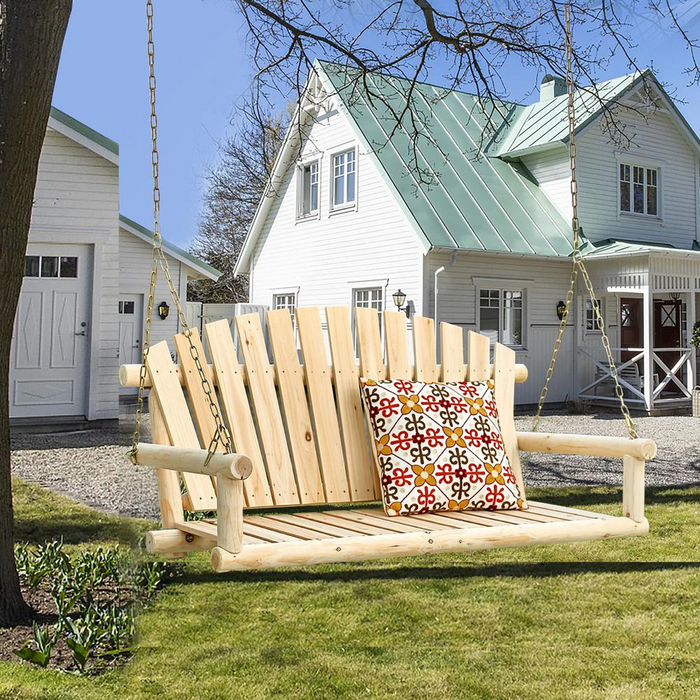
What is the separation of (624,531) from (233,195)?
15008 mm

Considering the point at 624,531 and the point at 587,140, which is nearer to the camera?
the point at 624,531

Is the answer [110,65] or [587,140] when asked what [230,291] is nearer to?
[587,140]

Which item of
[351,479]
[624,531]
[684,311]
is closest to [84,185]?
[351,479]

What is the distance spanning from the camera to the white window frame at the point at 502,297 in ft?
37.3

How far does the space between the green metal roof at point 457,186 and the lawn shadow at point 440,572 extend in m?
7.05

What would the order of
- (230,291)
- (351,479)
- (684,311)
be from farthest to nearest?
(230,291), (684,311), (351,479)

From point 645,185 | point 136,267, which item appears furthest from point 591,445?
point 645,185

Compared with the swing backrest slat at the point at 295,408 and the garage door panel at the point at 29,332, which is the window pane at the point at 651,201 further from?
the swing backrest slat at the point at 295,408

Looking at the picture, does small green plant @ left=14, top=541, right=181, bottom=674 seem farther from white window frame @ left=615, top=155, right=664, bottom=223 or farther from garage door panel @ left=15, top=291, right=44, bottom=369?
white window frame @ left=615, top=155, right=664, bottom=223

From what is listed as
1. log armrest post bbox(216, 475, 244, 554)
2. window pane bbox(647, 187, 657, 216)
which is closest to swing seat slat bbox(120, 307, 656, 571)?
log armrest post bbox(216, 475, 244, 554)

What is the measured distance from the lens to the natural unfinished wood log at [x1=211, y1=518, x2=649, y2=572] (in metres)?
2.27

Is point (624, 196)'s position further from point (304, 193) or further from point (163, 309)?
point (163, 309)

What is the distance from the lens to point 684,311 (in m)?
14.0

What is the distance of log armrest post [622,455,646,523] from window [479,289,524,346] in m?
8.53
